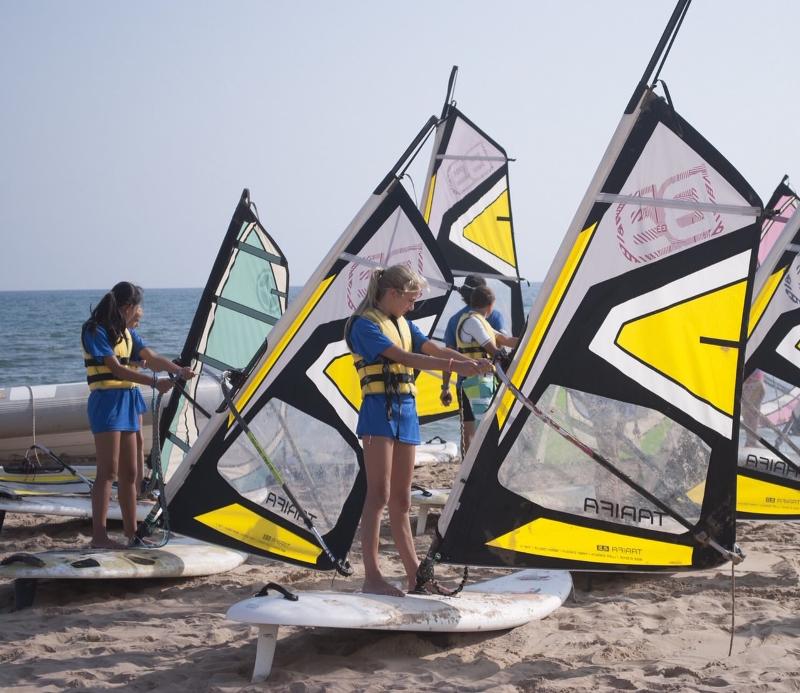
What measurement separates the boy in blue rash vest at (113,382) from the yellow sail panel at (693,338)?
2329 mm

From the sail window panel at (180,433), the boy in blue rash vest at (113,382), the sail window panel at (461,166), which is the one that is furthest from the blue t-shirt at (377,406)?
the sail window panel at (461,166)

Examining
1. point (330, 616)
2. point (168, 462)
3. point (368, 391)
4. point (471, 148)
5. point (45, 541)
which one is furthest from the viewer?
point (471, 148)

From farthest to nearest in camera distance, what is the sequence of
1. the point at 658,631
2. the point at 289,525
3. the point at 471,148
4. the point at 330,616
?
1. the point at 471,148
2. the point at 289,525
3. the point at 658,631
4. the point at 330,616

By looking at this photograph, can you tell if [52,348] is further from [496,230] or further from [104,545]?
[104,545]

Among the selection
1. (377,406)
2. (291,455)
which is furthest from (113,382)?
(377,406)

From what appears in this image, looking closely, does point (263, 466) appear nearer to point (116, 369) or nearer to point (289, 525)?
point (289, 525)

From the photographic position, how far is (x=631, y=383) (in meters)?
4.38

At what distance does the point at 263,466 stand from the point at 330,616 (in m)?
1.60

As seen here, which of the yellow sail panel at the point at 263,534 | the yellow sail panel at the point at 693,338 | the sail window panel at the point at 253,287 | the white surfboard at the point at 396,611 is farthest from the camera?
the sail window panel at the point at 253,287

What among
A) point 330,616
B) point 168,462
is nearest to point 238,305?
point 168,462

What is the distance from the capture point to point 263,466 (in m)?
5.38

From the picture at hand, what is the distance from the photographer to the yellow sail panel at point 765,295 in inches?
265

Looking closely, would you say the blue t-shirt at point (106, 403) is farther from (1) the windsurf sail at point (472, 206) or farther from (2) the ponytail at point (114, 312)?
(1) the windsurf sail at point (472, 206)

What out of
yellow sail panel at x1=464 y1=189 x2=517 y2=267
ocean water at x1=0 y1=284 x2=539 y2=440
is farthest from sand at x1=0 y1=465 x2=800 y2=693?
ocean water at x1=0 y1=284 x2=539 y2=440
